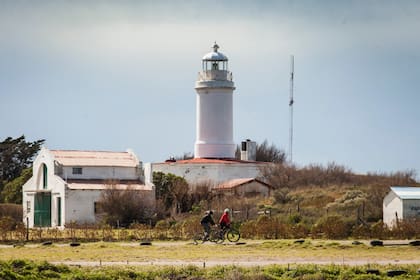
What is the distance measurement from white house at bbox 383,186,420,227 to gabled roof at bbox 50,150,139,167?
18642 mm

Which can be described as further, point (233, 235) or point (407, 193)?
point (407, 193)

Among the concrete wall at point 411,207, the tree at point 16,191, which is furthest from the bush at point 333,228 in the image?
the tree at point 16,191

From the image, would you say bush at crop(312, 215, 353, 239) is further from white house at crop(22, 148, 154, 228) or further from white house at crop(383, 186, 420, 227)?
white house at crop(22, 148, 154, 228)

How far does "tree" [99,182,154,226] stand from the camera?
54.4 metres

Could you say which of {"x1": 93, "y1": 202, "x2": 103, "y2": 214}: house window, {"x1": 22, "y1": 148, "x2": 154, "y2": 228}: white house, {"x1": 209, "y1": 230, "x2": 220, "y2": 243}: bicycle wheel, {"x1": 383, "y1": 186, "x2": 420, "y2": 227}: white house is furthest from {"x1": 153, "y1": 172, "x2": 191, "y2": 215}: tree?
{"x1": 209, "y1": 230, "x2": 220, "y2": 243}: bicycle wheel

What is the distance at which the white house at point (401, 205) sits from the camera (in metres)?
45.3

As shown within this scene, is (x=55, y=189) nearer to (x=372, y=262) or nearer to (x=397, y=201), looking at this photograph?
(x=397, y=201)

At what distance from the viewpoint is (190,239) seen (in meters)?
41.2

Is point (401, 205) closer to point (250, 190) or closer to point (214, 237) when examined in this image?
point (214, 237)

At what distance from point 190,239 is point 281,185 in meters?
26.5

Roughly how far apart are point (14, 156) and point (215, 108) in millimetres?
16552

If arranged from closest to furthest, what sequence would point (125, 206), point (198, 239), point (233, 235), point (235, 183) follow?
point (198, 239)
point (233, 235)
point (125, 206)
point (235, 183)

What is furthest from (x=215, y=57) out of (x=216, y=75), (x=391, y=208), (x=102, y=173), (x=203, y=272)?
(x=203, y=272)

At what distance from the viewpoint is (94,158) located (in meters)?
61.9
